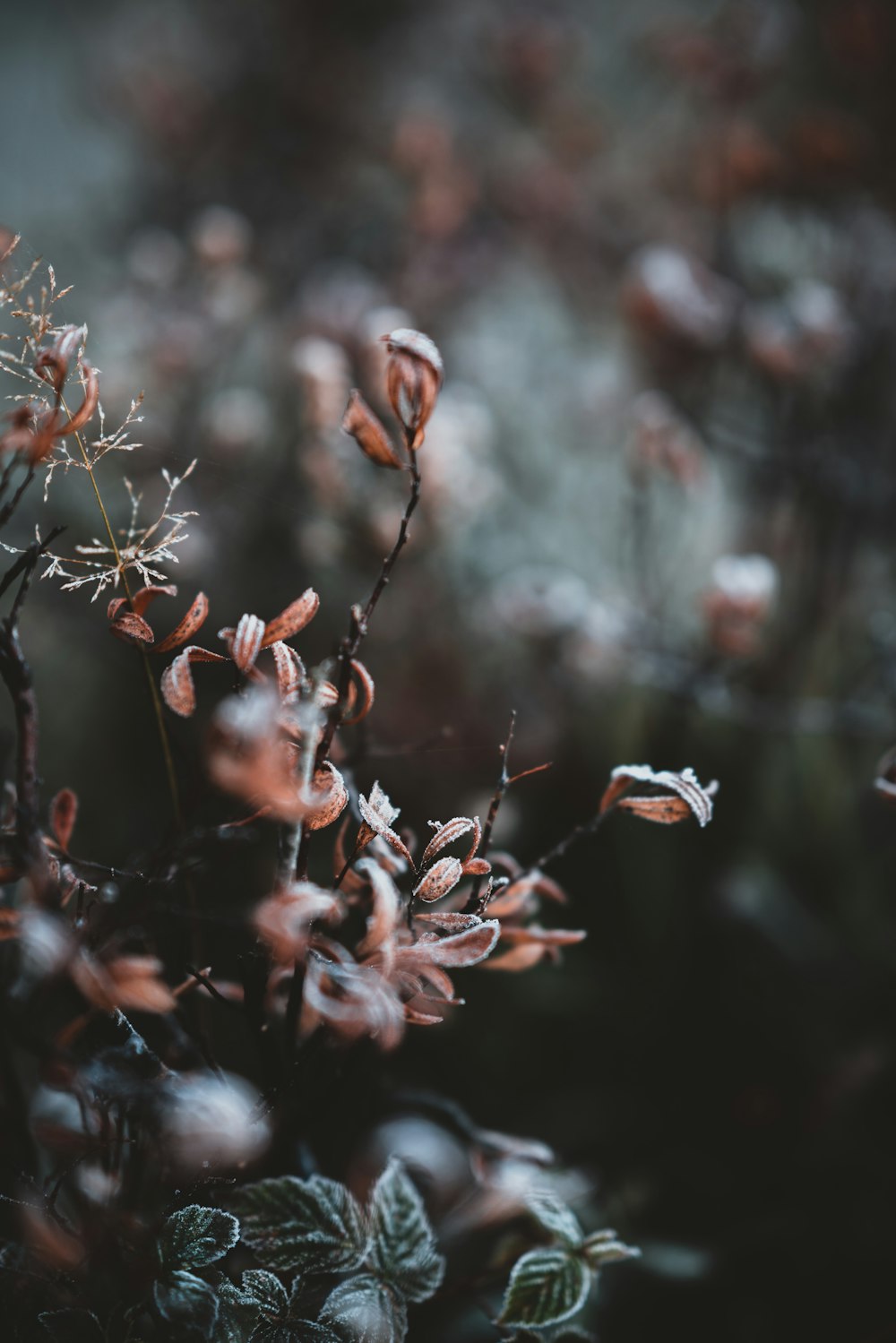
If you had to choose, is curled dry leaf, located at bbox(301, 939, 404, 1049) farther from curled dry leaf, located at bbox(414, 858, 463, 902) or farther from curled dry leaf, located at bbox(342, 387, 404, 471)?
curled dry leaf, located at bbox(342, 387, 404, 471)

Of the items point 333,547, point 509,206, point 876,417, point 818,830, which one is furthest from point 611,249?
point 818,830

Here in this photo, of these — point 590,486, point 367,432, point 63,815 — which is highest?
point 367,432

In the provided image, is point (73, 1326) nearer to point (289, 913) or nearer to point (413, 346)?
point (289, 913)

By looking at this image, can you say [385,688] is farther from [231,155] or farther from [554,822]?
[231,155]

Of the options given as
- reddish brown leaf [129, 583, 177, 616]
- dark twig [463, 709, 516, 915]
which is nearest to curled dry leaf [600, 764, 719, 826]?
dark twig [463, 709, 516, 915]

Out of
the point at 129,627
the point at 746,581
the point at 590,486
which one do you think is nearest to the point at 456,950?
the point at 129,627

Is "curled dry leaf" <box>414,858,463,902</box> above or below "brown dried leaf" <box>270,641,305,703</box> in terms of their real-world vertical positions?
below
